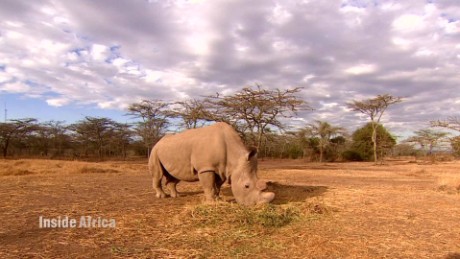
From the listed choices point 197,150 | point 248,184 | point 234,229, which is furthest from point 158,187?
point 234,229

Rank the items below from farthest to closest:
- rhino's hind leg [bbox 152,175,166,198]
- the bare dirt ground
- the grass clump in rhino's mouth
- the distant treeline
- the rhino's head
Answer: the distant treeline
rhino's hind leg [bbox 152,175,166,198]
the rhino's head
the grass clump in rhino's mouth
the bare dirt ground

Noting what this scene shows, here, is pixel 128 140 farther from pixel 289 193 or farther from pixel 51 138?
pixel 289 193

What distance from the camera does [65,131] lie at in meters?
54.1

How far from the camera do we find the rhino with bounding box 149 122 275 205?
306 inches

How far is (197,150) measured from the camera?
28.2 feet

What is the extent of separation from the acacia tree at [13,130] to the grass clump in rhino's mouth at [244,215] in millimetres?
47651

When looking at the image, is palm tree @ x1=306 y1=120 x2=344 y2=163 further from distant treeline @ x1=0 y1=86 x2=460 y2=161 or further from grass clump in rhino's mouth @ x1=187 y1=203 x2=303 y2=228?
grass clump in rhino's mouth @ x1=187 y1=203 x2=303 y2=228

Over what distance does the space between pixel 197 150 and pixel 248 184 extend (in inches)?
63.6

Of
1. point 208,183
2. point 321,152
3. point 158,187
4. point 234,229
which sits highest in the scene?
point 321,152

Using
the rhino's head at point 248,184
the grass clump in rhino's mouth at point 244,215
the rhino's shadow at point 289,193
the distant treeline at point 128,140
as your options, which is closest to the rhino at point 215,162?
the rhino's head at point 248,184

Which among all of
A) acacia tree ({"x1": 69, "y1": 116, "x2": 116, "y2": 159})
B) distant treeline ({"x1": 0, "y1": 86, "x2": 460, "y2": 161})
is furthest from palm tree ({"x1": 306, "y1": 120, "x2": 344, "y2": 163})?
acacia tree ({"x1": 69, "y1": 116, "x2": 116, "y2": 159})

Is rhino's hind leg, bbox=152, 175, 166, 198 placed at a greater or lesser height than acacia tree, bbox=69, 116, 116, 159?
lesser

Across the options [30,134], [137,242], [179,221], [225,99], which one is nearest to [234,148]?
[179,221]

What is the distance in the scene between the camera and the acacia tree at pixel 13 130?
46.1m
